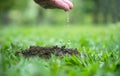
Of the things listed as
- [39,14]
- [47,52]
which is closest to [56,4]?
[47,52]

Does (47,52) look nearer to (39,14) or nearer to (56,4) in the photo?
(56,4)

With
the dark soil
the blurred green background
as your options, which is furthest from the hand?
the blurred green background

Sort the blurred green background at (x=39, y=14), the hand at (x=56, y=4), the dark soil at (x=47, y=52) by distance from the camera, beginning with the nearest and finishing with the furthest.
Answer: the dark soil at (x=47, y=52) < the hand at (x=56, y=4) < the blurred green background at (x=39, y=14)

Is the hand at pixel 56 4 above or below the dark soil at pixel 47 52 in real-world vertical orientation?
above

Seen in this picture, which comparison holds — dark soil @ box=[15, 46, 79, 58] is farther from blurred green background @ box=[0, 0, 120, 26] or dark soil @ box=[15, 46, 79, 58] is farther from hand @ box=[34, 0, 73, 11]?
blurred green background @ box=[0, 0, 120, 26]

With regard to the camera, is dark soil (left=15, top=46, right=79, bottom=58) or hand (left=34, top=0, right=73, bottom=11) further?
hand (left=34, top=0, right=73, bottom=11)

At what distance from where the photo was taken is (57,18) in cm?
3431

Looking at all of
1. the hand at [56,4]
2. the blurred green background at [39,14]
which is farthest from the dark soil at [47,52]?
the blurred green background at [39,14]

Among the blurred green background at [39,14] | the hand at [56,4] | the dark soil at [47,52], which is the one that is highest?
the hand at [56,4]

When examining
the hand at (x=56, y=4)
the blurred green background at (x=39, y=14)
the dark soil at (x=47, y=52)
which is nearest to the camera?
the dark soil at (x=47, y=52)

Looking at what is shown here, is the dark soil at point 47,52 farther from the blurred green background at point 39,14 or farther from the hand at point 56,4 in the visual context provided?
the blurred green background at point 39,14

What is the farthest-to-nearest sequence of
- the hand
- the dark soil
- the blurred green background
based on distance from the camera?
the blurred green background
the hand
the dark soil

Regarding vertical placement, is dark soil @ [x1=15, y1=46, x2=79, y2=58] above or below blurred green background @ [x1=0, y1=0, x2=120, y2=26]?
above

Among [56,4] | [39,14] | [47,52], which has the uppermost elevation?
[56,4]
